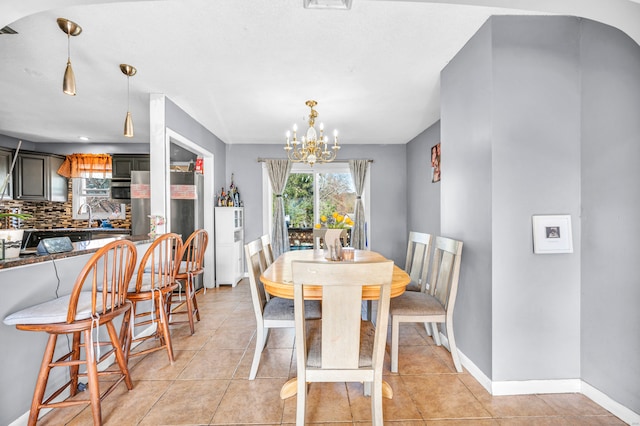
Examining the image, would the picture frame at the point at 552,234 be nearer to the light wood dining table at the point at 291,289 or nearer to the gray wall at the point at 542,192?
the gray wall at the point at 542,192

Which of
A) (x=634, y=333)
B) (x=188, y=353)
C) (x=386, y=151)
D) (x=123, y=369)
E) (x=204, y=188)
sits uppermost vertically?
(x=386, y=151)

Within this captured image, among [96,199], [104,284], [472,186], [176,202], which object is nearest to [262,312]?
[104,284]

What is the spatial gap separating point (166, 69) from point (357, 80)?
1.76 m

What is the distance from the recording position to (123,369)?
1842 mm

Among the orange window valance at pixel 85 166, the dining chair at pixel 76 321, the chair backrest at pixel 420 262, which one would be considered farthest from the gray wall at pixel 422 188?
the orange window valance at pixel 85 166

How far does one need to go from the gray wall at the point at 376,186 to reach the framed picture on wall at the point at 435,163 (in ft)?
3.79

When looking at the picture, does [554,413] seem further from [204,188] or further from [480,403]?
[204,188]

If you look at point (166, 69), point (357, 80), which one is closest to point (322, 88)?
point (357, 80)

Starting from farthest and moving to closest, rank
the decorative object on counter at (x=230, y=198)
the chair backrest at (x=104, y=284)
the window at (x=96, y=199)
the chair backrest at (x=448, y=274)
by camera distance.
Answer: the window at (x=96, y=199)
the decorative object on counter at (x=230, y=198)
the chair backrest at (x=448, y=274)
the chair backrest at (x=104, y=284)

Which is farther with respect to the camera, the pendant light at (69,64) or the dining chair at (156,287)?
the dining chair at (156,287)

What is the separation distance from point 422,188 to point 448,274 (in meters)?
2.68

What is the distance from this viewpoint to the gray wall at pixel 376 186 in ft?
17.4

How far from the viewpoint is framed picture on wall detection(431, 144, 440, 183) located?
4049mm

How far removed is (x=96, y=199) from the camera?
530 centimetres
